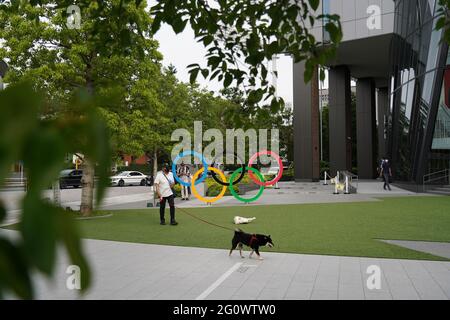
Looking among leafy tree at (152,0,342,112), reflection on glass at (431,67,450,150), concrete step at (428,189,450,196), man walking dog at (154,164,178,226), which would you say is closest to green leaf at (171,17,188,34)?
leafy tree at (152,0,342,112)

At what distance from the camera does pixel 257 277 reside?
7.02 metres

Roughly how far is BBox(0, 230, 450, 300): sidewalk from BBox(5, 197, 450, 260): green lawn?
101 centimetres

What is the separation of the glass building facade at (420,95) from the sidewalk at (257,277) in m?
18.0

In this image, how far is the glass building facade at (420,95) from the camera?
76.1ft

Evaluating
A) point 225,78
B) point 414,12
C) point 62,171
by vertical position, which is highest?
point 414,12

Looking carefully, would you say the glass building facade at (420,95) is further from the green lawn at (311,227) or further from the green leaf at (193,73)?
the green leaf at (193,73)

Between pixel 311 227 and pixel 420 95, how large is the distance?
638 inches

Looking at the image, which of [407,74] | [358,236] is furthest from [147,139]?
[407,74]

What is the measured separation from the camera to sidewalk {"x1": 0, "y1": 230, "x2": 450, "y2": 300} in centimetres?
599

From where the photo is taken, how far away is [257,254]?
8359 millimetres

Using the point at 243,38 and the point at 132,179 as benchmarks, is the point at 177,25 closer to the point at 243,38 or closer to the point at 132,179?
the point at 243,38

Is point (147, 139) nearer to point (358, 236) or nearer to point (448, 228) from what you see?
point (358, 236)

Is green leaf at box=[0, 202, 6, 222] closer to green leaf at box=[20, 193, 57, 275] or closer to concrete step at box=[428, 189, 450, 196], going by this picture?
green leaf at box=[20, 193, 57, 275]
